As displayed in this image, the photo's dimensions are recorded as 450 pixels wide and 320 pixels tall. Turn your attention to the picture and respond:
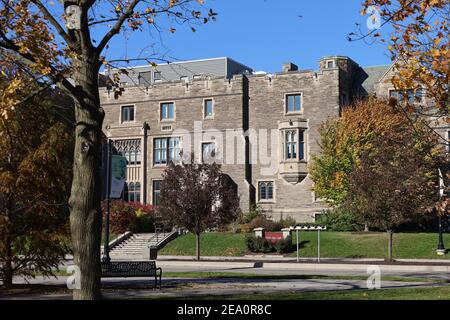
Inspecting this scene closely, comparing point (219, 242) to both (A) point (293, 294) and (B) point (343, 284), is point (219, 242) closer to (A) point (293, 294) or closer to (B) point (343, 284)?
(B) point (343, 284)

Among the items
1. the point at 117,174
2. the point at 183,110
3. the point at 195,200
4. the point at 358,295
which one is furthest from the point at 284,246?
the point at 358,295

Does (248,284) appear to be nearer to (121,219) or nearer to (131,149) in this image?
(121,219)

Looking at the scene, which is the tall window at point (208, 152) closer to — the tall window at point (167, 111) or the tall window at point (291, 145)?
the tall window at point (167, 111)

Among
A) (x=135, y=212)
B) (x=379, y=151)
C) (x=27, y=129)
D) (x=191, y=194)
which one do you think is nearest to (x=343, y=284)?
(x=27, y=129)

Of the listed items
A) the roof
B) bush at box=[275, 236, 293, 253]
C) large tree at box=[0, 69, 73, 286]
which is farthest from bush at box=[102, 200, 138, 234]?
large tree at box=[0, 69, 73, 286]

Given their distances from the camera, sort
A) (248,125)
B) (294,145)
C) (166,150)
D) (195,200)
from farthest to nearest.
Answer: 1. (166,150)
2. (248,125)
3. (294,145)
4. (195,200)

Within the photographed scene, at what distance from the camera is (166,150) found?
49.4m

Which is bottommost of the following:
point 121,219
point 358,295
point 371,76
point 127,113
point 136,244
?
point 136,244

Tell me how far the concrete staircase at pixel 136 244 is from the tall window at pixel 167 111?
1161 centimetres

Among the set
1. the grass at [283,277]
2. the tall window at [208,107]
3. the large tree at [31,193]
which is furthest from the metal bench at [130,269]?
the tall window at [208,107]

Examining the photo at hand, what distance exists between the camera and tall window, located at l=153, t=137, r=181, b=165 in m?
49.0

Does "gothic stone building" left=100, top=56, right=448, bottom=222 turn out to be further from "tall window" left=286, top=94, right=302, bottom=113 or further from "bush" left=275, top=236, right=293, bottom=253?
"bush" left=275, top=236, right=293, bottom=253

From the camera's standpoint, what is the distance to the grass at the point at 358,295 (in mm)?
13845

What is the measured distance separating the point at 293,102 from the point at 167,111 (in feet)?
32.8
